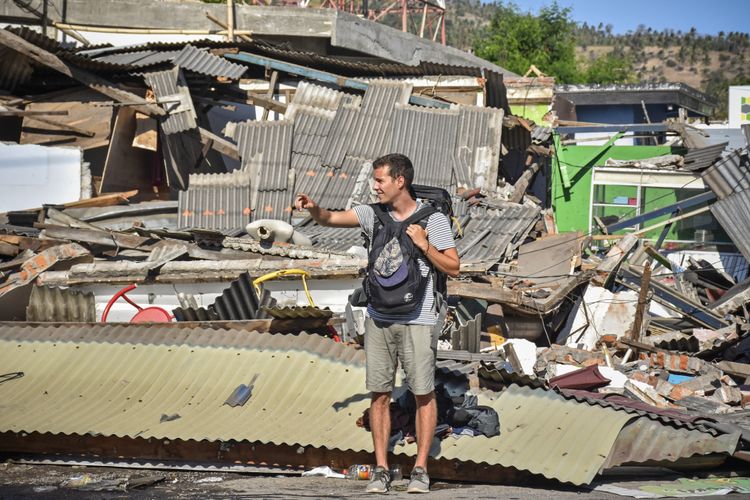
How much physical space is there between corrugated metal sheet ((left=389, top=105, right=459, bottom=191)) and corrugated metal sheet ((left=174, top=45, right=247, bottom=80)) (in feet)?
9.07

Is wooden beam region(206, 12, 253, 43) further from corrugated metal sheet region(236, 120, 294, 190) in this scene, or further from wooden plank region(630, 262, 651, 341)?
wooden plank region(630, 262, 651, 341)

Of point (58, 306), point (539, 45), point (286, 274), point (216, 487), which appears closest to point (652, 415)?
point (216, 487)

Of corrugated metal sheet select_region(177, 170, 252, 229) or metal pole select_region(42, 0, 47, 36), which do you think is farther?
metal pole select_region(42, 0, 47, 36)

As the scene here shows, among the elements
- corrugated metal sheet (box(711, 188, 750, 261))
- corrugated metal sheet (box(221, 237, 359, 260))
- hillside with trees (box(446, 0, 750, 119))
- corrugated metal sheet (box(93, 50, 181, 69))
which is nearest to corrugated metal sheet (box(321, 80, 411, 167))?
corrugated metal sheet (box(93, 50, 181, 69))

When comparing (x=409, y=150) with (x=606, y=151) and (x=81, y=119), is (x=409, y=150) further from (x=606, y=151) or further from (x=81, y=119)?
(x=606, y=151)

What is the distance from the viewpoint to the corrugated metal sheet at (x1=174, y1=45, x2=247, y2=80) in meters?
14.6

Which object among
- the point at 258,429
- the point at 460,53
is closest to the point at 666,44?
the point at 460,53

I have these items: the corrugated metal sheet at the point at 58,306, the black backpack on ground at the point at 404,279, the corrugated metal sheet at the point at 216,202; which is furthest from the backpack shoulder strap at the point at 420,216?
the corrugated metal sheet at the point at 216,202

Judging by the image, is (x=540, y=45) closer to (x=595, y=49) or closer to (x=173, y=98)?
(x=173, y=98)

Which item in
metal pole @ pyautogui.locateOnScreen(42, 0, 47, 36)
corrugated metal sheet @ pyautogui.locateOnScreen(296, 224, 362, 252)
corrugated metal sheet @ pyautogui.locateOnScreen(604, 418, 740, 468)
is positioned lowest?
corrugated metal sheet @ pyautogui.locateOnScreen(604, 418, 740, 468)

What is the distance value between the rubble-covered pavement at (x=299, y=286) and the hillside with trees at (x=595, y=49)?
20.7 m

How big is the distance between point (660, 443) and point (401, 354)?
65.9 inches

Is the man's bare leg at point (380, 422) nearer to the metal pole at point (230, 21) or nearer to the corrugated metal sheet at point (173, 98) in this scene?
the corrugated metal sheet at point (173, 98)

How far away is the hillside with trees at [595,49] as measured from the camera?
4022cm
